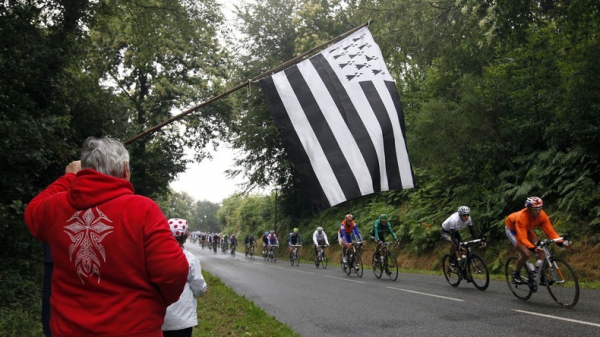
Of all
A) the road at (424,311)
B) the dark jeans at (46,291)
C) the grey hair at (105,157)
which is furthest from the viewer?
the road at (424,311)

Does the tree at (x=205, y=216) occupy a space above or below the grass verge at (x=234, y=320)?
above

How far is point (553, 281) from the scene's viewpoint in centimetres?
815

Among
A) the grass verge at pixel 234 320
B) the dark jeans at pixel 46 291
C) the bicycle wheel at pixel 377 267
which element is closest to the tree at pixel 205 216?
the bicycle wheel at pixel 377 267

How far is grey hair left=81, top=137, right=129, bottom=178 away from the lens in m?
2.50

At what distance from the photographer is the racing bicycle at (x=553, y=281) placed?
780cm

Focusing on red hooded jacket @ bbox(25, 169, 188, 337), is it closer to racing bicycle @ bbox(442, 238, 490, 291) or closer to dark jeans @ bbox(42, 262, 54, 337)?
dark jeans @ bbox(42, 262, 54, 337)

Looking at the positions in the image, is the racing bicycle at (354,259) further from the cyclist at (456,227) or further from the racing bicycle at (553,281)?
the racing bicycle at (553,281)

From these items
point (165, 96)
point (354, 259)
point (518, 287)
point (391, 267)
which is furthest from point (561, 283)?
point (165, 96)

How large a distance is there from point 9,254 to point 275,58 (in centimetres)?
2640

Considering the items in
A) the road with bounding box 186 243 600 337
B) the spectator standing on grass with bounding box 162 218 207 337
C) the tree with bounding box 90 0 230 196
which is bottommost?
the road with bounding box 186 243 600 337

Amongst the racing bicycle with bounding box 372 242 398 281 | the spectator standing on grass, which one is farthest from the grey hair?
the racing bicycle with bounding box 372 242 398 281

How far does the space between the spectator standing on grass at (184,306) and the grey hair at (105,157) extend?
1433 millimetres

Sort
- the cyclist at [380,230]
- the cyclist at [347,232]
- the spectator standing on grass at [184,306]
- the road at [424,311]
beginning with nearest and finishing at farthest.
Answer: the spectator standing on grass at [184,306] < the road at [424,311] < the cyclist at [380,230] < the cyclist at [347,232]

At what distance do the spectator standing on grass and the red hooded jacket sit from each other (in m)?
1.46
